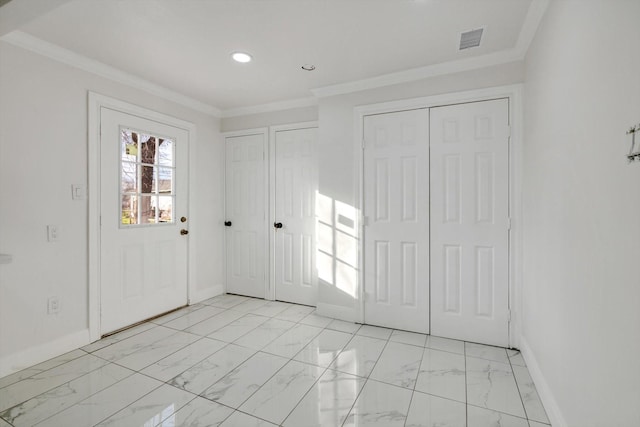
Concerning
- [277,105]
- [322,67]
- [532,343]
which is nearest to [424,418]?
[532,343]

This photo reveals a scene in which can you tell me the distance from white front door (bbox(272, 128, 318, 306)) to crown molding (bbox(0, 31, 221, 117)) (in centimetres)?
118

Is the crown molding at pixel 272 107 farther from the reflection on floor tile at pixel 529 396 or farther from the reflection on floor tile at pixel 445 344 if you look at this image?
the reflection on floor tile at pixel 529 396

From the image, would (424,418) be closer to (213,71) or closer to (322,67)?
(322,67)

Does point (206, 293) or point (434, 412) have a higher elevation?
point (206, 293)

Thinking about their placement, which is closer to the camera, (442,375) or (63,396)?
(63,396)

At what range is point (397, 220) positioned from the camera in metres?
2.94

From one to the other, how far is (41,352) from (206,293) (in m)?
1.72

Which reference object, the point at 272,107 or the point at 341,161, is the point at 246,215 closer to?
the point at 272,107

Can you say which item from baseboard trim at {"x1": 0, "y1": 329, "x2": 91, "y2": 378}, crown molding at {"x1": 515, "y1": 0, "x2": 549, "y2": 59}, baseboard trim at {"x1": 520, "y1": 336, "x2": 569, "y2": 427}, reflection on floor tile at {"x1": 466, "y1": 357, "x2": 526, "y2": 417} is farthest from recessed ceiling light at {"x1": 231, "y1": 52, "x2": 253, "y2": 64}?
baseboard trim at {"x1": 520, "y1": 336, "x2": 569, "y2": 427}

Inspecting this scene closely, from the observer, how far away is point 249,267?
4031 millimetres

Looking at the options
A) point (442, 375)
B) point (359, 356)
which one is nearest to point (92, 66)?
point (359, 356)

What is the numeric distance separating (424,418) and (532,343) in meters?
1.05

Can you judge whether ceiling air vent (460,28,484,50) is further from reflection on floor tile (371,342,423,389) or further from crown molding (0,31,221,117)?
crown molding (0,31,221,117)

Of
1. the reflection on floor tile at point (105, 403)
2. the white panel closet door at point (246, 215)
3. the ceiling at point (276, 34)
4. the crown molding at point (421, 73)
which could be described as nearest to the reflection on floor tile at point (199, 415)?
the reflection on floor tile at point (105, 403)
